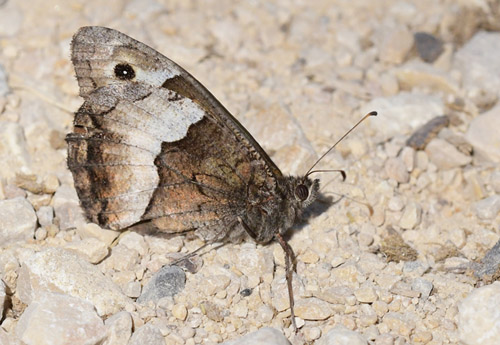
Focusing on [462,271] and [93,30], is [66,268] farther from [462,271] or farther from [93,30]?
[462,271]

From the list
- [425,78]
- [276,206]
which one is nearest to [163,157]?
[276,206]

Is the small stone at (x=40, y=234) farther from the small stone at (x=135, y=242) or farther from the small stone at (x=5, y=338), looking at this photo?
the small stone at (x=5, y=338)

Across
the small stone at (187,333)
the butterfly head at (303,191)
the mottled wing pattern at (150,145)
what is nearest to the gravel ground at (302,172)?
the small stone at (187,333)

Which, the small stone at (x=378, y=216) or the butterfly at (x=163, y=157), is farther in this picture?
the small stone at (x=378, y=216)

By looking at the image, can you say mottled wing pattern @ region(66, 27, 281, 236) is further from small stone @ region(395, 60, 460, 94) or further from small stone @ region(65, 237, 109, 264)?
small stone @ region(395, 60, 460, 94)

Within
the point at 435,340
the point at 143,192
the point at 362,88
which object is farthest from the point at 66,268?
the point at 362,88

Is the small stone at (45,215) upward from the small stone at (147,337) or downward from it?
upward
